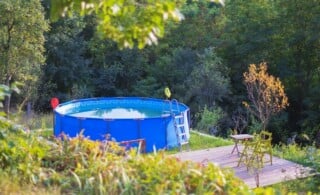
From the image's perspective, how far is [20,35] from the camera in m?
13.7

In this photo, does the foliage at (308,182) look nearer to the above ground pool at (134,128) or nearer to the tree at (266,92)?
the tree at (266,92)

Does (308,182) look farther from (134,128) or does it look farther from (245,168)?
(134,128)

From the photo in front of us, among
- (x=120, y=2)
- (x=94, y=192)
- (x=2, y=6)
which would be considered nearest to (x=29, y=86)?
(x=2, y=6)

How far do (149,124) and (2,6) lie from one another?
5.82 metres

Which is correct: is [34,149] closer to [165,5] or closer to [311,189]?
[165,5]

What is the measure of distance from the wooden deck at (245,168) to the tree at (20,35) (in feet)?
21.0

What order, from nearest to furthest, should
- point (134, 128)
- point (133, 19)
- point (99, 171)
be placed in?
point (133, 19)
point (99, 171)
point (134, 128)

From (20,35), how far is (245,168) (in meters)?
8.25

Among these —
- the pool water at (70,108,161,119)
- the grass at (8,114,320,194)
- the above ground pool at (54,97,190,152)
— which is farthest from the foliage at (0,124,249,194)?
the pool water at (70,108,161,119)

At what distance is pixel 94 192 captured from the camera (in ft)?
10.5

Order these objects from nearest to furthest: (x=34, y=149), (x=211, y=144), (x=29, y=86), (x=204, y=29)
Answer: (x=34, y=149) < (x=211, y=144) < (x=29, y=86) < (x=204, y=29)

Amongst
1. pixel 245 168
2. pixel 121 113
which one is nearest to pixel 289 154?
pixel 245 168

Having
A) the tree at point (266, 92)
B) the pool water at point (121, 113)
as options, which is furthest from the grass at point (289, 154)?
the pool water at point (121, 113)

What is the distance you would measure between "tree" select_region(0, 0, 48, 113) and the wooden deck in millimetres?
6399
